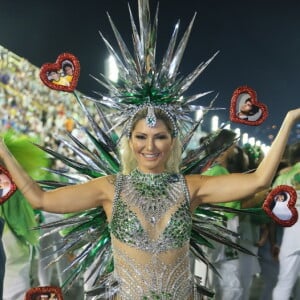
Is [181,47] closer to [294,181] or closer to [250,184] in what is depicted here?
[250,184]

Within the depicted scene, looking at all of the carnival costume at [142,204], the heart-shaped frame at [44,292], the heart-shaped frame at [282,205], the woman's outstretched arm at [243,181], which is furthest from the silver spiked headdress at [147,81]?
the heart-shaped frame at [44,292]

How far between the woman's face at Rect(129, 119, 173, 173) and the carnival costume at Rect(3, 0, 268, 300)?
0.03 meters

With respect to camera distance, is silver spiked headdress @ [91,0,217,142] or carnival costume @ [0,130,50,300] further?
carnival costume @ [0,130,50,300]

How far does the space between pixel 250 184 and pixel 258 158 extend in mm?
2606

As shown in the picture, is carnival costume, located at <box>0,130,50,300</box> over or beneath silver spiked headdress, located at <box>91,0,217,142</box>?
beneath

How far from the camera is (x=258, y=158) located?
4.80 m

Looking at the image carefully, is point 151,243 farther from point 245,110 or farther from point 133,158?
point 245,110

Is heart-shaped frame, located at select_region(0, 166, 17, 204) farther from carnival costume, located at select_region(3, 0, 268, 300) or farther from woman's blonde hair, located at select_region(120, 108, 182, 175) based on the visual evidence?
woman's blonde hair, located at select_region(120, 108, 182, 175)

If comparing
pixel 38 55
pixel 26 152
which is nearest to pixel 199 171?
pixel 26 152

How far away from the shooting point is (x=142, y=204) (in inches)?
87.3

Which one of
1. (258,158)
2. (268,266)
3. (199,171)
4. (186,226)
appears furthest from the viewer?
(258,158)

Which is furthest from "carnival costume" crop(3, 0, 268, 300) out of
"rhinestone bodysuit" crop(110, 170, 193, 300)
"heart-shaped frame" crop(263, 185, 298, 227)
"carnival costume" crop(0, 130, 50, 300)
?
"carnival costume" crop(0, 130, 50, 300)

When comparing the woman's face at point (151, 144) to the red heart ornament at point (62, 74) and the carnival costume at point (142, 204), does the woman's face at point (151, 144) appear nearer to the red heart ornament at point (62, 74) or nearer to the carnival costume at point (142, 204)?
the carnival costume at point (142, 204)

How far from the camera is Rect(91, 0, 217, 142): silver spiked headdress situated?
2273mm
